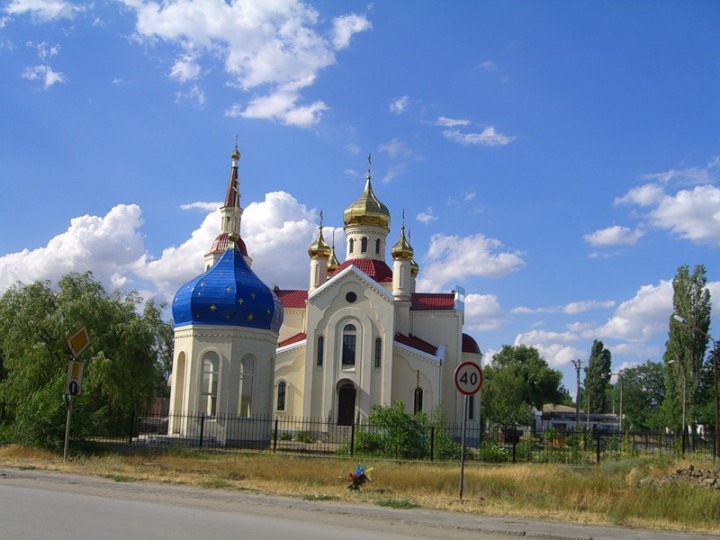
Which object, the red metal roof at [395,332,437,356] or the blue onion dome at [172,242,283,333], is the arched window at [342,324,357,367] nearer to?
the red metal roof at [395,332,437,356]

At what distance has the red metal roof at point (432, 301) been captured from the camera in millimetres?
44469

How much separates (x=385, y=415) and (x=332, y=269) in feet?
91.3

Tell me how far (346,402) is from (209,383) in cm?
1387

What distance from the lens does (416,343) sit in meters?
42.8

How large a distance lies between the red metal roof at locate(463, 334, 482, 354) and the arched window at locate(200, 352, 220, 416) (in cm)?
2240

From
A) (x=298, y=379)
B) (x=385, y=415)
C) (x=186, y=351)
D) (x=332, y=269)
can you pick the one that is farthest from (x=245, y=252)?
(x=385, y=415)

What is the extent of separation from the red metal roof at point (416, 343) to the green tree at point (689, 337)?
669 inches

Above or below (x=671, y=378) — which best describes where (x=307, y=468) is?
below

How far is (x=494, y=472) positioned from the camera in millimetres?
17484

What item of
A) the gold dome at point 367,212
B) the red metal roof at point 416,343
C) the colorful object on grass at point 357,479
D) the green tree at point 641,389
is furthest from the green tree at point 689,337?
the green tree at point 641,389

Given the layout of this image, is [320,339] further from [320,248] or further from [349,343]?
[320,248]

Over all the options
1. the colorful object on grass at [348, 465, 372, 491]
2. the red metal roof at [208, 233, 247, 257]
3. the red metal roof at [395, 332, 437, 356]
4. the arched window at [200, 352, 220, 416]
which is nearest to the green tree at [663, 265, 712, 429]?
the red metal roof at [395, 332, 437, 356]

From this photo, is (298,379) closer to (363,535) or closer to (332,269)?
(332,269)

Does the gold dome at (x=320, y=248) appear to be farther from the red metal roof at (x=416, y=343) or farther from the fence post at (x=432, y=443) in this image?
the fence post at (x=432, y=443)
